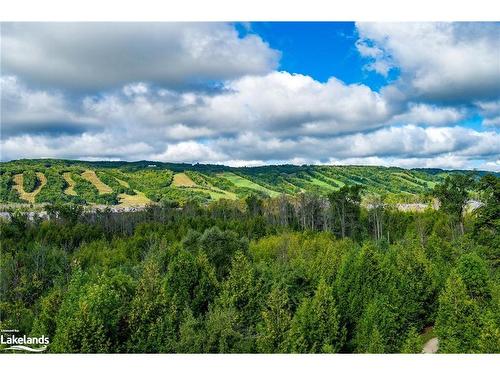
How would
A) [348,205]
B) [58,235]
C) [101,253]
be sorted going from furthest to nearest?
[348,205], [58,235], [101,253]

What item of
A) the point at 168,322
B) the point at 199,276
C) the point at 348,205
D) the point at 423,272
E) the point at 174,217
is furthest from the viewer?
the point at 174,217

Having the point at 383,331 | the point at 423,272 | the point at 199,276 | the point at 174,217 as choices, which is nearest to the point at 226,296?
the point at 199,276

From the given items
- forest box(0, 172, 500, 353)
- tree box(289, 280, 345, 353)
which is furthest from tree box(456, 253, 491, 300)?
tree box(289, 280, 345, 353)

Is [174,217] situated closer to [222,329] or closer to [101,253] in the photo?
[101,253]

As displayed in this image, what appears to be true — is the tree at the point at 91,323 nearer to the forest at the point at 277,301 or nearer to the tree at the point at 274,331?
the forest at the point at 277,301

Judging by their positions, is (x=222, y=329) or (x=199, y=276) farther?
(x=199, y=276)
